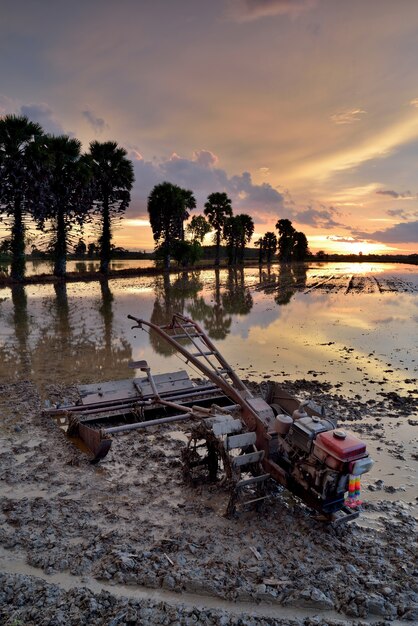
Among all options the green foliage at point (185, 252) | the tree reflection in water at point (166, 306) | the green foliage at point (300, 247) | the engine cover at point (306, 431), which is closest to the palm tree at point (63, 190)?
the tree reflection in water at point (166, 306)

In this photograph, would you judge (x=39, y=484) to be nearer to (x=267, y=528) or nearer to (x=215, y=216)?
(x=267, y=528)

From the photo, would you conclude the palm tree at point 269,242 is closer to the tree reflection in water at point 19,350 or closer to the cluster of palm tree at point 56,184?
the cluster of palm tree at point 56,184

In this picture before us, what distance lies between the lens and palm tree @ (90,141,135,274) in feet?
132

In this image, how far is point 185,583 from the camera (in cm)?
362

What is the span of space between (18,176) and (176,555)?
34240 mm

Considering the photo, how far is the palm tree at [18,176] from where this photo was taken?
31.0 metres

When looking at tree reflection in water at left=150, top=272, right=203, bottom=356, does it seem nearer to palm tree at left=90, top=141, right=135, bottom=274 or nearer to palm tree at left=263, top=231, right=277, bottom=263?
palm tree at left=90, top=141, right=135, bottom=274

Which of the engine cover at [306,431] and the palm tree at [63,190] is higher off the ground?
the palm tree at [63,190]

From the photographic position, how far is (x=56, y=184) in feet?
118

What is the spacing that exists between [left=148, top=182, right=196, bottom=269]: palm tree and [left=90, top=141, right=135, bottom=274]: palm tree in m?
7.25

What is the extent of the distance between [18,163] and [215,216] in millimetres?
35223

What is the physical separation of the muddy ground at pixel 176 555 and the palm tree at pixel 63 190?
33.8m

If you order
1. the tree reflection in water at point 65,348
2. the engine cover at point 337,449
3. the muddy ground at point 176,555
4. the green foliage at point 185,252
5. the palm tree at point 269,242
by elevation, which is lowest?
the muddy ground at point 176,555

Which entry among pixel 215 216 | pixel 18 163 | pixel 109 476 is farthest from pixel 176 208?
pixel 109 476
